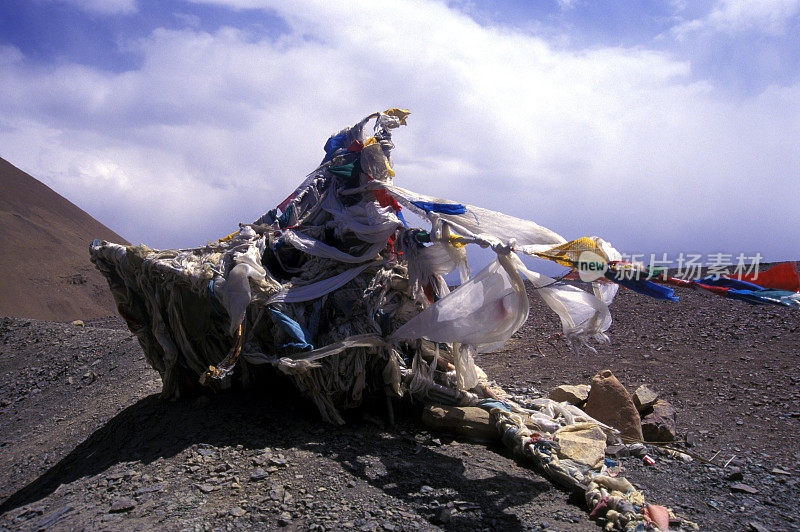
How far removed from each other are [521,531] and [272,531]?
141cm

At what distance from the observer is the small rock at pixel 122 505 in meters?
3.11

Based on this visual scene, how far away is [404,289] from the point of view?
4.59 m

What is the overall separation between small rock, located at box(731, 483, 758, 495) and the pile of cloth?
3.29 ft

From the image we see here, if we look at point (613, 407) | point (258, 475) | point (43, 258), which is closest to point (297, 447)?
point (258, 475)

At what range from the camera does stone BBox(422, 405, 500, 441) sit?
414cm

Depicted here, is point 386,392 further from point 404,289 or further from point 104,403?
point 104,403

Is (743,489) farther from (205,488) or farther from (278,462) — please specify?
(205,488)

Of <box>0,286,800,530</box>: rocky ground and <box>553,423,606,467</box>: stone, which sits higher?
<box>553,423,606,467</box>: stone

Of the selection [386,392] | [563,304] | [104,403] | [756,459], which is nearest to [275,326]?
[386,392]

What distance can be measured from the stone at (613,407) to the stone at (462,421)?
4.39ft

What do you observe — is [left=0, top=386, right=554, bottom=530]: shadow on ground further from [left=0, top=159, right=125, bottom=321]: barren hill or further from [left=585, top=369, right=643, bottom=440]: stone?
[left=0, top=159, right=125, bottom=321]: barren hill

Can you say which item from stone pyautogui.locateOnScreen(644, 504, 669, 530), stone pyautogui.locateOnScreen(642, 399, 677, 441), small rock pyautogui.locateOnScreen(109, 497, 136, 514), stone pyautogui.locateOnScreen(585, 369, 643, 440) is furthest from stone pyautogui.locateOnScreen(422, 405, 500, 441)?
small rock pyautogui.locateOnScreen(109, 497, 136, 514)

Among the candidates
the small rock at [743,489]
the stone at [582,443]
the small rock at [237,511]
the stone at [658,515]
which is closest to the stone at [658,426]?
the stone at [582,443]

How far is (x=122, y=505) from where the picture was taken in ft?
10.3
